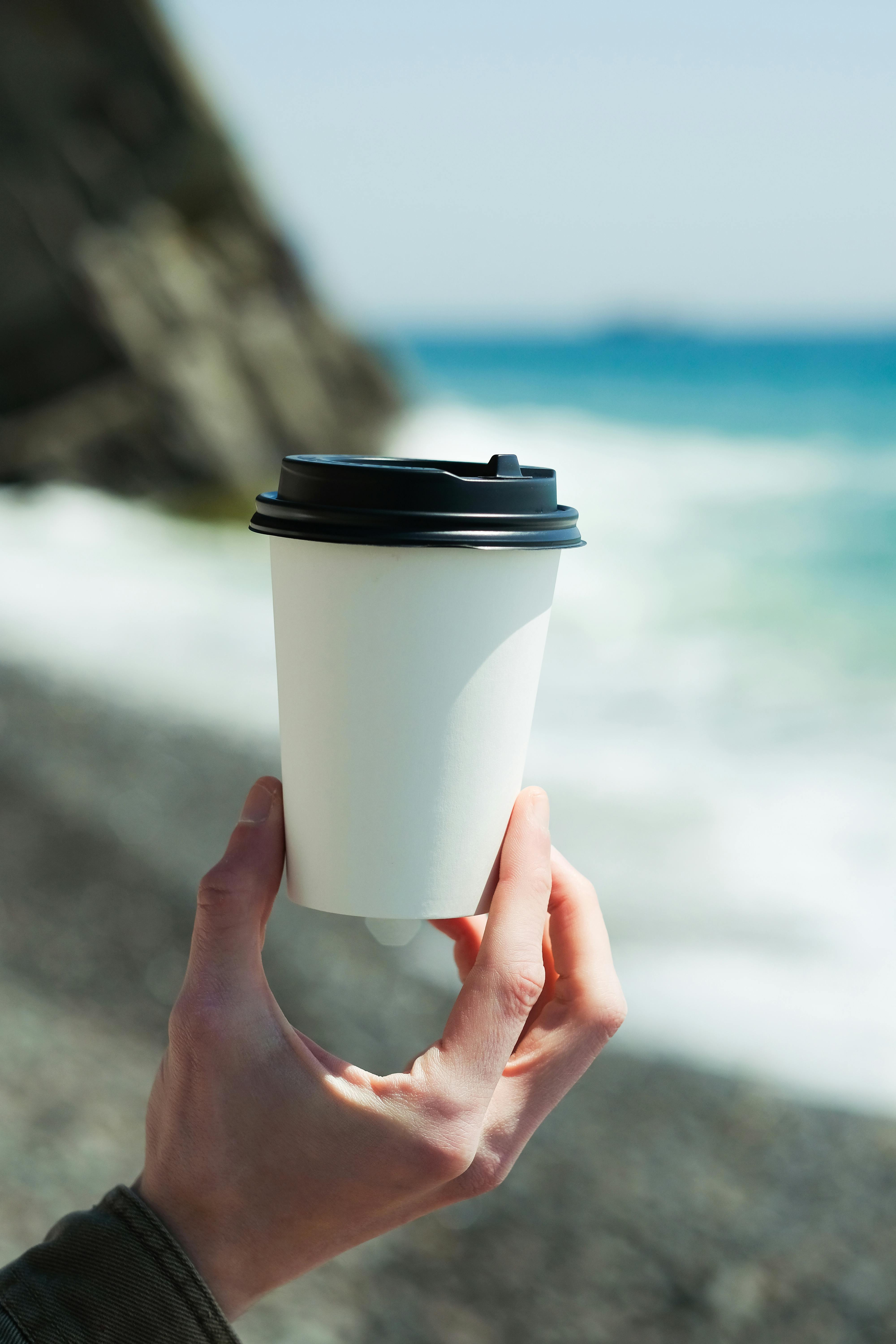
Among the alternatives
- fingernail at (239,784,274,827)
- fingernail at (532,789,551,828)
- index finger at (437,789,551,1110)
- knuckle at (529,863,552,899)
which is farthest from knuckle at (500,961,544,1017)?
fingernail at (239,784,274,827)

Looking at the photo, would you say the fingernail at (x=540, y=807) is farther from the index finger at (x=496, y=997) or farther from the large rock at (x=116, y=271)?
the large rock at (x=116, y=271)

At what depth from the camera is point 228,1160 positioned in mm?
1212

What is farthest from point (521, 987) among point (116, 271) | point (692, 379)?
point (692, 379)

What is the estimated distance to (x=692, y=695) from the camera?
27.0 ft

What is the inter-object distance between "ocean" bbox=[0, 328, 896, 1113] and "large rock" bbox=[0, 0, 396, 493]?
1029 mm

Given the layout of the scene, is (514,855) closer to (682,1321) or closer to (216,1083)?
(216,1083)

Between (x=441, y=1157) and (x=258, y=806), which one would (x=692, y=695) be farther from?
(x=441, y=1157)

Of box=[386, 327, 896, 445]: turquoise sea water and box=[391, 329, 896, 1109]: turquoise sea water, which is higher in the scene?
box=[386, 327, 896, 445]: turquoise sea water

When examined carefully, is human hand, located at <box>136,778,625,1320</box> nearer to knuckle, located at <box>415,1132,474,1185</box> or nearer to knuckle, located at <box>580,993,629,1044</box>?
knuckle, located at <box>415,1132,474,1185</box>

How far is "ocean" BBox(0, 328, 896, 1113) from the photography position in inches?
154

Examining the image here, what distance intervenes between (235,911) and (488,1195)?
6.47ft

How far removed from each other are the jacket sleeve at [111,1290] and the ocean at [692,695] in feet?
8.34

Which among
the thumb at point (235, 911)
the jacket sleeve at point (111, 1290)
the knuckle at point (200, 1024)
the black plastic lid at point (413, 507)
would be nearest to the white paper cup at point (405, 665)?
the black plastic lid at point (413, 507)

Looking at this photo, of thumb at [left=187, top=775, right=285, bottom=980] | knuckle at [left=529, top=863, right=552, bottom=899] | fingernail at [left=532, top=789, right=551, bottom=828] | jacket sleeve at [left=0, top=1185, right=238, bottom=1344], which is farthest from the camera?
fingernail at [left=532, top=789, right=551, bottom=828]
